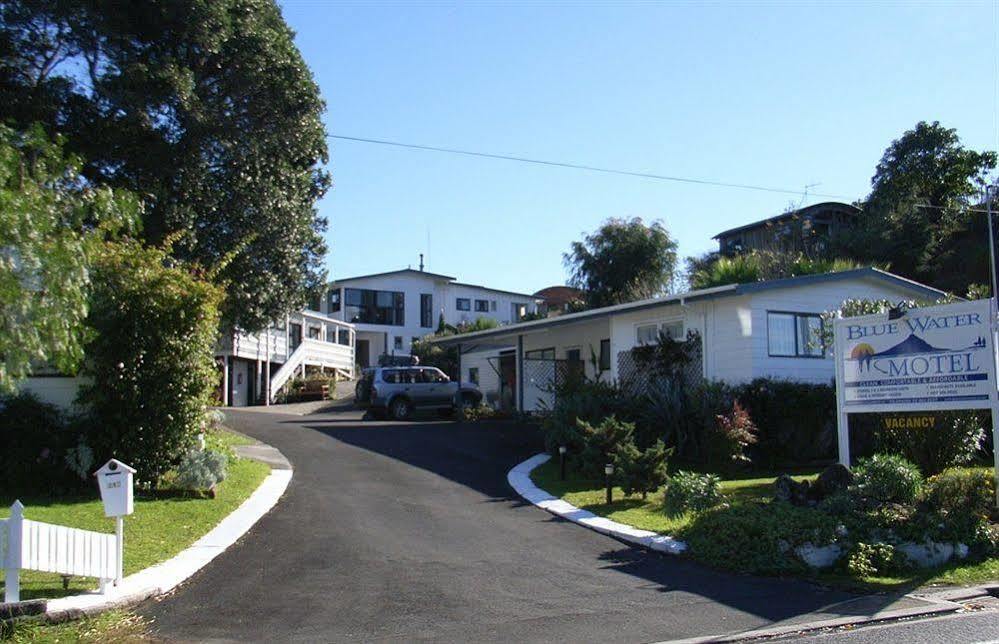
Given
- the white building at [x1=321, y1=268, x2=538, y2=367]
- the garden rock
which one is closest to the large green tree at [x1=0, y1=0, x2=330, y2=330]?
the garden rock

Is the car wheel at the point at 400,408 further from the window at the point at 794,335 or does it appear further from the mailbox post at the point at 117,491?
the mailbox post at the point at 117,491

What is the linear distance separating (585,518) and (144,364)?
6.80m

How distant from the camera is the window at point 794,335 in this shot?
18.9 meters

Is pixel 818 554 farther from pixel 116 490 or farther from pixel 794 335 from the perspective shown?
pixel 794 335

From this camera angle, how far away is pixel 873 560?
9609 millimetres

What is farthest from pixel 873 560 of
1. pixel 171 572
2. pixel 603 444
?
pixel 171 572

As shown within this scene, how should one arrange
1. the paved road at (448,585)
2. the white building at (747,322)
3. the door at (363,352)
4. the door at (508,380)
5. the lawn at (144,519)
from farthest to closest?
the door at (363,352) < the door at (508,380) < the white building at (747,322) < the lawn at (144,519) < the paved road at (448,585)

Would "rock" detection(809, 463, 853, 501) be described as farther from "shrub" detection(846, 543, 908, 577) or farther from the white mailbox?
the white mailbox

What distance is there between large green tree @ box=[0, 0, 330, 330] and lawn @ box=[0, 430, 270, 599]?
378cm

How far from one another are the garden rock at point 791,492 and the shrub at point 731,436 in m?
3.94

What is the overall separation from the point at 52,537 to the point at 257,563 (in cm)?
256

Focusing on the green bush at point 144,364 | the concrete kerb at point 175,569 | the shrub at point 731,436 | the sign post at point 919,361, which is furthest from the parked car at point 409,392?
the sign post at point 919,361

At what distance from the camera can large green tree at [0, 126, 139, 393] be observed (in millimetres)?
7277

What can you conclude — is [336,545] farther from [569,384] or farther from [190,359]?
[569,384]
